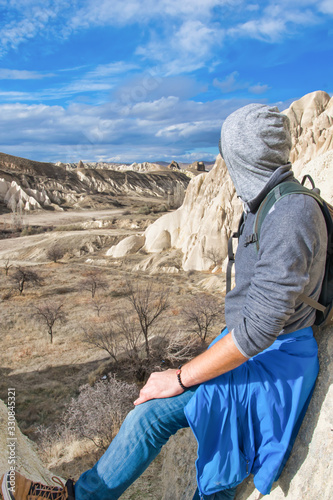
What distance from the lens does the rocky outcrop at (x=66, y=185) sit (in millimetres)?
46062

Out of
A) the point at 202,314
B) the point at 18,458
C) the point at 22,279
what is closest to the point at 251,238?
the point at 18,458

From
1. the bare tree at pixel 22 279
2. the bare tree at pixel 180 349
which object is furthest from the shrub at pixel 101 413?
the bare tree at pixel 22 279

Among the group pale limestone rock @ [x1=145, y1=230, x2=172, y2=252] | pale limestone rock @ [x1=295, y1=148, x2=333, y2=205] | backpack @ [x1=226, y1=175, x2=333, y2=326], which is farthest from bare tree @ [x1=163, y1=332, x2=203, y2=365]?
pale limestone rock @ [x1=145, y1=230, x2=172, y2=252]

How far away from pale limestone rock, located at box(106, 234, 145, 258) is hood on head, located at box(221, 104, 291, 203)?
25.0 metres

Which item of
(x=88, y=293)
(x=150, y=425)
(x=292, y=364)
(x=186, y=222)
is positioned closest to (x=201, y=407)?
(x=150, y=425)

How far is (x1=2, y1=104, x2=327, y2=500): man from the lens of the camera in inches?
56.1

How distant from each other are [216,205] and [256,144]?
71.4ft

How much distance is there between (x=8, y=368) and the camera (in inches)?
422

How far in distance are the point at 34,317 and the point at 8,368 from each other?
4098 mm

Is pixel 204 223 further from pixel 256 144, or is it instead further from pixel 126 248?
pixel 256 144

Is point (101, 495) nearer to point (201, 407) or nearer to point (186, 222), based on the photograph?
point (201, 407)

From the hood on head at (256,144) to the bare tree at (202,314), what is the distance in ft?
35.3

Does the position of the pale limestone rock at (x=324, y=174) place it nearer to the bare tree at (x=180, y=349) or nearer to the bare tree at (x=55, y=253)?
the bare tree at (x=180, y=349)

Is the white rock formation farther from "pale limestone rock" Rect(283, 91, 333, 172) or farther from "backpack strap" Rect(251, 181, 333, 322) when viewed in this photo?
"backpack strap" Rect(251, 181, 333, 322)
